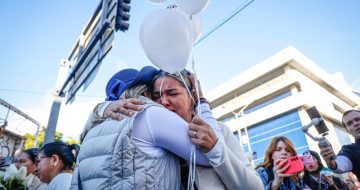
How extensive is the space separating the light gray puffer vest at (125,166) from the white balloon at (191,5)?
27.4 inches

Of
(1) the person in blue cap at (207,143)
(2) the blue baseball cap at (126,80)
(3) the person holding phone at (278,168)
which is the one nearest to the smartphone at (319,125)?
(3) the person holding phone at (278,168)

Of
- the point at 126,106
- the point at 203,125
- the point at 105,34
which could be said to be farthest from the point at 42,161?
the point at 105,34

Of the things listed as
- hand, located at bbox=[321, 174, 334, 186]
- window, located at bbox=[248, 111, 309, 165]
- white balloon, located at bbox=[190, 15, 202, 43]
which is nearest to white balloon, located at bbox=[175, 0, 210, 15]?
white balloon, located at bbox=[190, 15, 202, 43]

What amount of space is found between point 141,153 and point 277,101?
22637mm

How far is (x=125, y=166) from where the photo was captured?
34.8 inches

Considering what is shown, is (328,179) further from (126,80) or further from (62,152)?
(62,152)

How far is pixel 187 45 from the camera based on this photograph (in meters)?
1.35

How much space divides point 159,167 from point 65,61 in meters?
6.42

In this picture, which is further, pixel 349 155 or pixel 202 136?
pixel 349 155

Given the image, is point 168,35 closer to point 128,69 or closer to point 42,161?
point 128,69

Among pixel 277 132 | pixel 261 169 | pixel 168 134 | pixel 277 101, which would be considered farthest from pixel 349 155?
pixel 277 101

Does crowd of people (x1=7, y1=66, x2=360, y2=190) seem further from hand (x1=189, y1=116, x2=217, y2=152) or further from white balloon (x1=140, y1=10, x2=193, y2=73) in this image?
white balloon (x1=140, y1=10, x2=193, y2=73)

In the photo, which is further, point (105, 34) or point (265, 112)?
point (265, 112)

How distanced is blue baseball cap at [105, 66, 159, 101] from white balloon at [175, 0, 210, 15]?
0.39 metres
